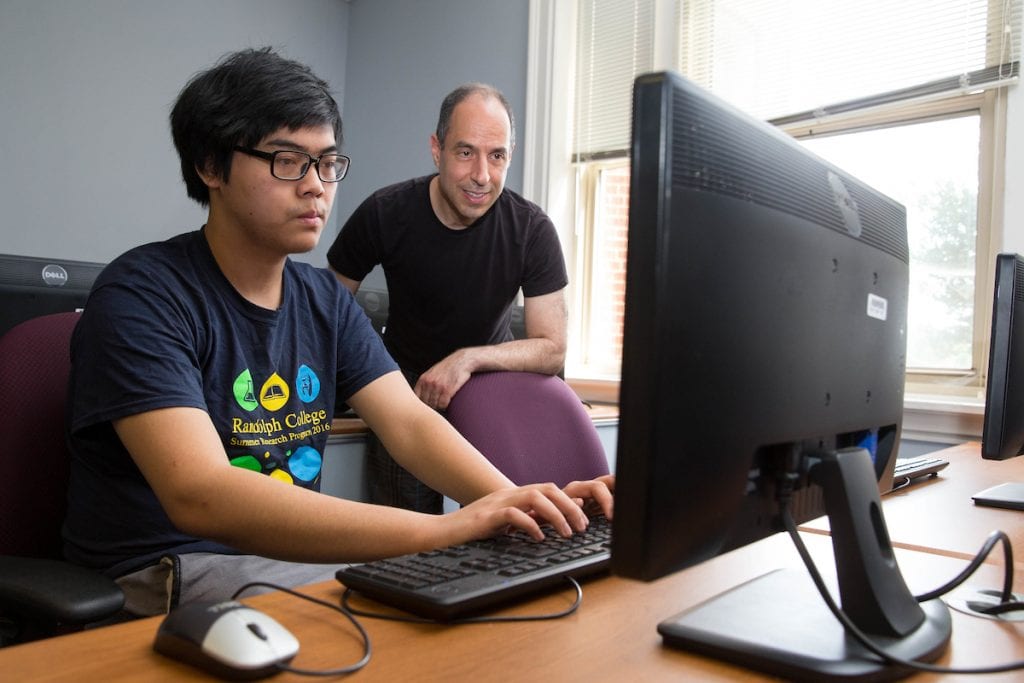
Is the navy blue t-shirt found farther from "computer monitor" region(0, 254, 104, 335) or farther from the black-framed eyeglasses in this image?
"computer monitor" region(0, 254, 104, 335)

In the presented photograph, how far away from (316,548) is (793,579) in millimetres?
466

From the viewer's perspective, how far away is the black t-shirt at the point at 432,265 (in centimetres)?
214

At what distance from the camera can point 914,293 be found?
8.29ft

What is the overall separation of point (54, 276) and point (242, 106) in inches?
19.0

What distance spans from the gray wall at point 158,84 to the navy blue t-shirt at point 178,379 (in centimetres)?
178

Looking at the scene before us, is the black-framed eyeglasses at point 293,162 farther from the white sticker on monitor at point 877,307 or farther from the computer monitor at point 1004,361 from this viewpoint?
the computer monitor at point 1004,361

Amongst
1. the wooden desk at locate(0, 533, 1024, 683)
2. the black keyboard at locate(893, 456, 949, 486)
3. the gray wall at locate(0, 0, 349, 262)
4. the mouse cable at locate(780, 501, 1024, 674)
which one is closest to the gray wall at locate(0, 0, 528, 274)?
the gray wall at locate(0, 0, 349, 262)

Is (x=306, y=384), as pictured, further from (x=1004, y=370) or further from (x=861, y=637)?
(x=1004, y=370)

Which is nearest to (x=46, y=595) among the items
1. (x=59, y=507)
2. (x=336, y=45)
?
(x=59, y=507)

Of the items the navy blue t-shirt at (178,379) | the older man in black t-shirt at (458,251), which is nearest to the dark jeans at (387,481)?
the older man in black t-shirt at (458,251)

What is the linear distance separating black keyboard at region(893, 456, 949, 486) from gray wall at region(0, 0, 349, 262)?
7.90 feet

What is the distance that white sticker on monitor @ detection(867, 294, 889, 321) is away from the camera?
70cm

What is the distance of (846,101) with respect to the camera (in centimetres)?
260

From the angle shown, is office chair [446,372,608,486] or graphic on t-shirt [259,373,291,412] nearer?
graphic on t-shirt [259,373,291,412]
